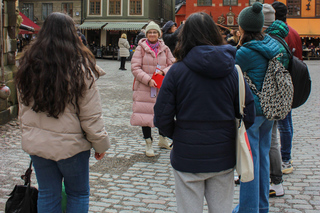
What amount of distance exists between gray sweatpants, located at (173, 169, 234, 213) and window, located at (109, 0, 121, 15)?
136ft

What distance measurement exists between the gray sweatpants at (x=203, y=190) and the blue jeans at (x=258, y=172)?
2.22ft

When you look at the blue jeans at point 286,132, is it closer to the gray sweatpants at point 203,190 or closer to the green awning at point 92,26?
the gray sweatpants at point 203,190

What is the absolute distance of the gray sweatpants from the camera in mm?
2631

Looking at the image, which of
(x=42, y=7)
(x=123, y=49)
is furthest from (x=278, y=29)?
(x=42, y=7)

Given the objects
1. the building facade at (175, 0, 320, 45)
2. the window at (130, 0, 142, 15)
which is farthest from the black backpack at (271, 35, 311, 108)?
the window at (130, 0, 142, 15)

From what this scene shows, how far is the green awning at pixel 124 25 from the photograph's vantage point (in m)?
40.0

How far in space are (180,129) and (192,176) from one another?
313 mm

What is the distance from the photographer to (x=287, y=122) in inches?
190

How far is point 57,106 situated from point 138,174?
2579mm

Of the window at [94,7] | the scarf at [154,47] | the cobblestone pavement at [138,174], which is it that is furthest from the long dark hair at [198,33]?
the window at [94,7]

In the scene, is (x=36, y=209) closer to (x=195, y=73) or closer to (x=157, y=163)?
(x=195, y=73)

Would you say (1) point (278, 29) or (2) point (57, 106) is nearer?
(2) point (57, 106)

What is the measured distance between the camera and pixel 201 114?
8.48 ft

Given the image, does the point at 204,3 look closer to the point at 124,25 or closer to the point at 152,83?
the point at 124,25
